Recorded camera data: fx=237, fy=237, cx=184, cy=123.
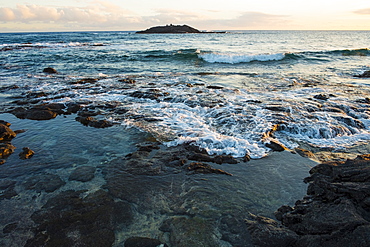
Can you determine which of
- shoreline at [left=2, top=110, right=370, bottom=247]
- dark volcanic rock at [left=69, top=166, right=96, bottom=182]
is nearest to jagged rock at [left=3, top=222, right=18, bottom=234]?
shoreline at [left=2, top=110, right=370, bottom=247]

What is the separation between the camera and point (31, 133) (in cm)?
726

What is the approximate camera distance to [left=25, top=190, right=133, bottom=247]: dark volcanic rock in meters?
3.43

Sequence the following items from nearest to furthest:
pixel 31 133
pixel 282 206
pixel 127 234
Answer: pixel 127 234, pixel 282 206, pixel 31 133

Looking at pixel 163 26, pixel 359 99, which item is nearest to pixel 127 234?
pixel 359 99

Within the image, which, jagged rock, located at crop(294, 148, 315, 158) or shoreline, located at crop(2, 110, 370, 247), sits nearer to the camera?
shoreline, located at crop(2, 110, 370, 247)

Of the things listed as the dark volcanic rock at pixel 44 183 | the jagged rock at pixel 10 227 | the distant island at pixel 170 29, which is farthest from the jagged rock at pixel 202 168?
the distant island at pixel 170 29

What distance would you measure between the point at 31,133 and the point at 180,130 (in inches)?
180

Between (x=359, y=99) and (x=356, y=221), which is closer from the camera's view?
(x=356, y=221)

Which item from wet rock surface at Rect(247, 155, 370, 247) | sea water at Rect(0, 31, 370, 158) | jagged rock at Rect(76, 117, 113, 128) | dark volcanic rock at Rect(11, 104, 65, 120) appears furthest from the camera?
dark volcanic rock at Rect(11, 104, 65, 120)

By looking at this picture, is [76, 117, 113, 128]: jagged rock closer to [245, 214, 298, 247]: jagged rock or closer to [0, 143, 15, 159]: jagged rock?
[0, 143, 15, 159]: jagged rock

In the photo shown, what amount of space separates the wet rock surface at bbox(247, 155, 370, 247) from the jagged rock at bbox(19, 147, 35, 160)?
5.37 meters

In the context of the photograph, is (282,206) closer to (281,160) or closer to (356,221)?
(356,221)

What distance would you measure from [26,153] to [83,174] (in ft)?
6.37

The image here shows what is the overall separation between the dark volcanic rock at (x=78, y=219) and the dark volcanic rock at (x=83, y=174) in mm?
458
